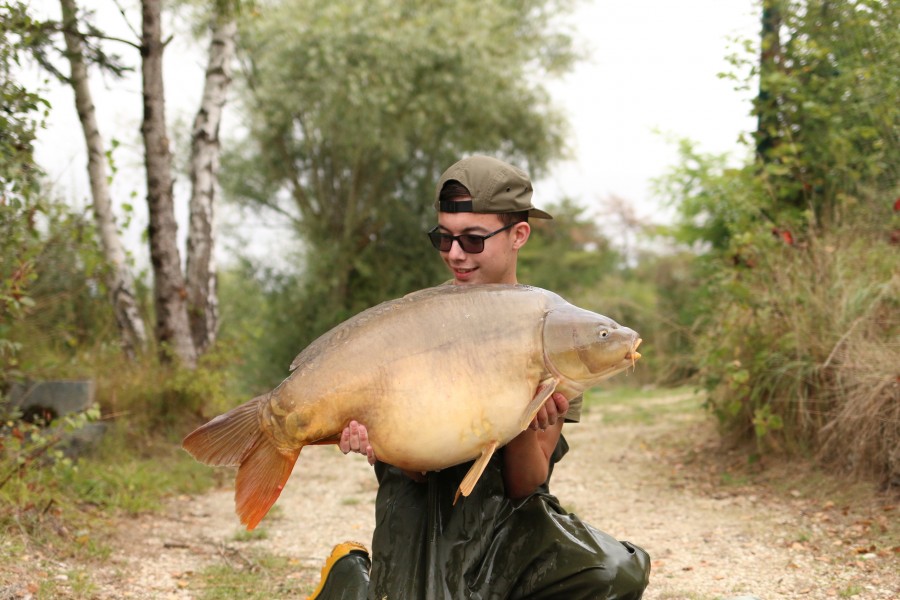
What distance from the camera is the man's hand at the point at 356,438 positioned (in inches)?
91.9

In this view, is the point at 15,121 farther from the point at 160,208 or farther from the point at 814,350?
the point at 814,350

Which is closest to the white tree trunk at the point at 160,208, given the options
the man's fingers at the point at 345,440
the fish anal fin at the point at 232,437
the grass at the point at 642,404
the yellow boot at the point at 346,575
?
the grass at the point at 642,404

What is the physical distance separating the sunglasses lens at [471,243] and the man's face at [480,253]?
11mm

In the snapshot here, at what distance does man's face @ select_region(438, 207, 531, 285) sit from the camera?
2861 mm

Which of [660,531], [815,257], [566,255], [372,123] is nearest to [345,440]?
[660,531]

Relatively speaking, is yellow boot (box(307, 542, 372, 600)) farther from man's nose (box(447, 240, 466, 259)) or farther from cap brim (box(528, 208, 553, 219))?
cap brim (box(528, 208, 553, 219))

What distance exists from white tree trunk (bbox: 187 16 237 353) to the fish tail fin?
20.7 ft

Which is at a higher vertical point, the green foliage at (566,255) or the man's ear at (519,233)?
the man's ear at (519,233)

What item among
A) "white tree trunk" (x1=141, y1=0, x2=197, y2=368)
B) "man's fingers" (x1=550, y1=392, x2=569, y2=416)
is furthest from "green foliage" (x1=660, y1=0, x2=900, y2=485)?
"white tree trunk" (x1=141, y1=0, x2=197, y2=368)

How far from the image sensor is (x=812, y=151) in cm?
671

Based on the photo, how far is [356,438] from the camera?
92.0 inches

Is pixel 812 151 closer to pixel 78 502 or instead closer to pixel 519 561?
pixel 519 561

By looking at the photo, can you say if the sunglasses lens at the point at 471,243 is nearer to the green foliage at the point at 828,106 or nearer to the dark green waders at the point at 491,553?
the dark green waders at the point at 491,553

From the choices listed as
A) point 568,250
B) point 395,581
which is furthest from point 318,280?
point 395,581
